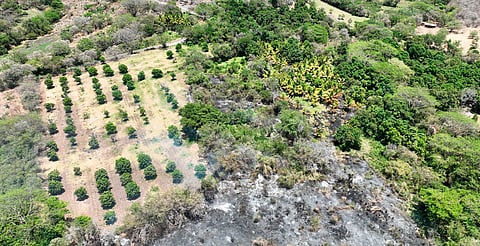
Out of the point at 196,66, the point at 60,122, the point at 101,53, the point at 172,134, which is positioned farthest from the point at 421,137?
the point at 101,53

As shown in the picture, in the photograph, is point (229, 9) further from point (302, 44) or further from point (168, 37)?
point (302, 44)

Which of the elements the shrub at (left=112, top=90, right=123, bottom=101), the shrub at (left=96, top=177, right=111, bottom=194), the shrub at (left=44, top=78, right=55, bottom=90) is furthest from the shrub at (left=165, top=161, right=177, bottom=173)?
the shrub at (left=44, top=78, right=55, bottom=90)

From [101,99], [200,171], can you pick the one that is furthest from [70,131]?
[200,171]

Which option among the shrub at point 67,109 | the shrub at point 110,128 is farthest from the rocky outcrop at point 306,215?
the shrub at point 67,109

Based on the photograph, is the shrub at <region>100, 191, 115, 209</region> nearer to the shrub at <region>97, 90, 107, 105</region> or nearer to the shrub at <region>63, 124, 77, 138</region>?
the shrub at <region>63, 124, 77, 138</region>

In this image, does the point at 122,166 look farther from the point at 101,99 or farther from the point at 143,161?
the point at 101,99

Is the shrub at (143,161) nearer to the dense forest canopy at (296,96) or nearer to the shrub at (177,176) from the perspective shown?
the shrub at (177,176)
